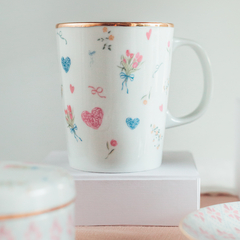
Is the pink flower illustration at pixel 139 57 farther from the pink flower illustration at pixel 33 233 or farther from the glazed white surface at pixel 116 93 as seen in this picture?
the pink flower illustration at pixel 33 233

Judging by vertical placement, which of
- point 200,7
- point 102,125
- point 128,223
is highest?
point 200,7

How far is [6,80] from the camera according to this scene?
0.58 meters

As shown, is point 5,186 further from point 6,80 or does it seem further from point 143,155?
point 6,80

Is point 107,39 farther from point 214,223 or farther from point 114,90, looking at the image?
point 214,223

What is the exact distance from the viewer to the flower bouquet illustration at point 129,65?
37 cm

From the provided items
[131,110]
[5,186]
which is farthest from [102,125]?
[5,186]

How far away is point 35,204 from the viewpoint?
21cm

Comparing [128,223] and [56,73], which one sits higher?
[56,73]

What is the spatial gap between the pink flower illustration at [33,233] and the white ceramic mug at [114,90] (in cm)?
18

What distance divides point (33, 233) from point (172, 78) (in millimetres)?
393

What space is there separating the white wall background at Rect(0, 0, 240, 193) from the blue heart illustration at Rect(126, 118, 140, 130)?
7.4 inches

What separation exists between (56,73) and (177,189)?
0.29 metres

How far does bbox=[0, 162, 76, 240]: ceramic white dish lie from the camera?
0.67 ft

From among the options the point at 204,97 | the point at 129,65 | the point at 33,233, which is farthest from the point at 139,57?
the point at 33,233
